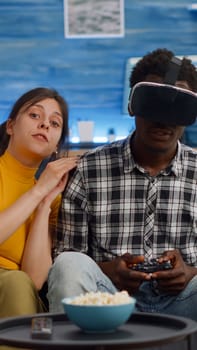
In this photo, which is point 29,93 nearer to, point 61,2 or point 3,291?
point 3,291

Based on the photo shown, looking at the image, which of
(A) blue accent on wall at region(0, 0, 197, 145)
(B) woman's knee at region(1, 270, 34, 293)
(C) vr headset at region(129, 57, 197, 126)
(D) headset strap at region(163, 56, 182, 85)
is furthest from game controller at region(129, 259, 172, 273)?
(A) blue accent on wall at region(0, 0, 197, 145)

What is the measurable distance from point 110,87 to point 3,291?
105 inches

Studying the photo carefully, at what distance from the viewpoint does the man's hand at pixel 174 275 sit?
6.54ft

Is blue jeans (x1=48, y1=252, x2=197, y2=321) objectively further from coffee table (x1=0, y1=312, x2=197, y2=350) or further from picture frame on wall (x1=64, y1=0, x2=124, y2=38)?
picture frame on wall (x1=64, y1=0, x2=124, y2=38)

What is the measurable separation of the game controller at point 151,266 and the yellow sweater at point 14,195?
46 centimetres

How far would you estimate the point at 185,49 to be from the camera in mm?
4555

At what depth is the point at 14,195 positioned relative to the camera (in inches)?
92.4

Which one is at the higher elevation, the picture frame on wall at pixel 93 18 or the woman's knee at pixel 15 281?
the picture frame on wall at pixel 93 18

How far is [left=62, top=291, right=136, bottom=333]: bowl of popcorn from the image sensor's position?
4.68 ft

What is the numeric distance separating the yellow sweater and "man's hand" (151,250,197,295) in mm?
500

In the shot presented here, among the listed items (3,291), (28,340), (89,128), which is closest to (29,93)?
(3,291)

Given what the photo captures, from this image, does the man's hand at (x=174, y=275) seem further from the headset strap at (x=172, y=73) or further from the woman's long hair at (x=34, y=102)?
the woman's long hair at (x=34, y=102)

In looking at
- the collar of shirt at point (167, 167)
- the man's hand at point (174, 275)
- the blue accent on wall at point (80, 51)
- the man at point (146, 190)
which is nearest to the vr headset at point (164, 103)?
the man at point (146, 190)

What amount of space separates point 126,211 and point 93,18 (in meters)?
2.53
